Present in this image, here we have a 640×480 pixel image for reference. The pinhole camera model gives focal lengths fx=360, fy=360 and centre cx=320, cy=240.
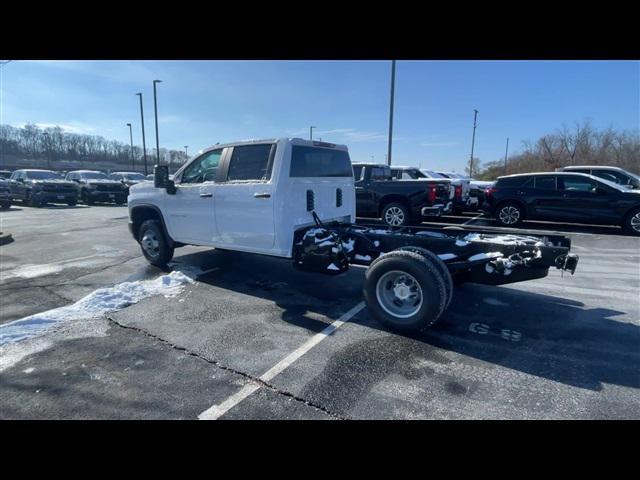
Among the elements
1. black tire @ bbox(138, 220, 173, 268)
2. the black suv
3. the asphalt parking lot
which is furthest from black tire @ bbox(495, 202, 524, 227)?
black tire @ bbox(138, 220, 173, 268)

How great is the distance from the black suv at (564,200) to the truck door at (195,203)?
9.77 meters

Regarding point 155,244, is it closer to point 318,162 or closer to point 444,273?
point 318,162

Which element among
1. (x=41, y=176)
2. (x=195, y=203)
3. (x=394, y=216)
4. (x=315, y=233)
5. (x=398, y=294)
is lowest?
(x=398, y=294)

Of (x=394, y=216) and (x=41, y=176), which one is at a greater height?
(x=41, y=176)

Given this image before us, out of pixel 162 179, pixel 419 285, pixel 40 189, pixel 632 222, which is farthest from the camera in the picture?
pixel 40 189

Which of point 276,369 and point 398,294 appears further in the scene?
point 398,294

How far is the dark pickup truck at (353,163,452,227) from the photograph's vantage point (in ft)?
34.5

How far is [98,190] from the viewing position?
69.6 ft

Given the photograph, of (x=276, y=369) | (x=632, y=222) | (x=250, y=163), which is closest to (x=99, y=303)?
(x=250, y=163)

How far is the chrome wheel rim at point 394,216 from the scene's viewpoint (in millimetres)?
10984

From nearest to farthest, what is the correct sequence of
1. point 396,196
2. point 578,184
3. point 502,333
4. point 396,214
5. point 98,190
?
1. point 502,333
2. point 578,184
3. point 396,196
4. point 396,214
5. point 98,190

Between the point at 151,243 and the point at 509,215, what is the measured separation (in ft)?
34.9

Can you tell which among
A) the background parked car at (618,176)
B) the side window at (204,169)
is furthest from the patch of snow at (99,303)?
the background parked car at (618,176)
